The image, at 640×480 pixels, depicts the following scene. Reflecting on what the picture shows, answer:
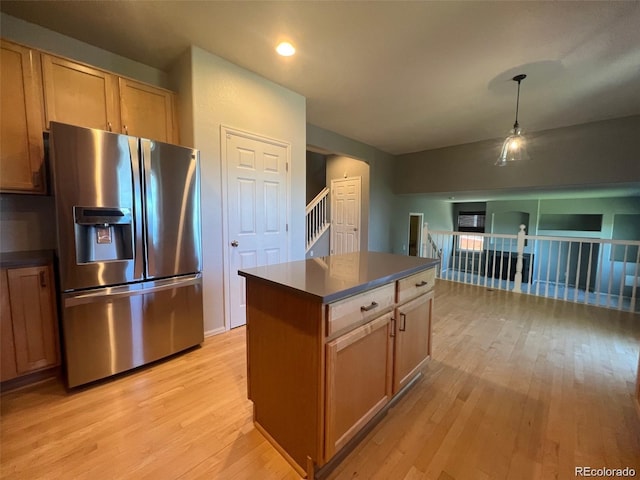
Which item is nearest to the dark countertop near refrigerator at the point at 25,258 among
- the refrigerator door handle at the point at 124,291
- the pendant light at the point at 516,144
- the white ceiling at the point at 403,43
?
the refrigerator door handle at the point at 124,291

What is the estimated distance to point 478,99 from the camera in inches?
124

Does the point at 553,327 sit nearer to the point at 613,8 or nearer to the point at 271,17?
the point at 613,8

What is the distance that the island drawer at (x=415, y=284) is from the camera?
5.11 feet

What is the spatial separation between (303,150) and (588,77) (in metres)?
2.98

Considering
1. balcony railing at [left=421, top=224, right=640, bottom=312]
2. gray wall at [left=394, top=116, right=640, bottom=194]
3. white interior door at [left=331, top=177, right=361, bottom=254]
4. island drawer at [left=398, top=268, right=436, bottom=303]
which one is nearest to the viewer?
island drawer at [left=398, top=268, right=436, bottom=303]

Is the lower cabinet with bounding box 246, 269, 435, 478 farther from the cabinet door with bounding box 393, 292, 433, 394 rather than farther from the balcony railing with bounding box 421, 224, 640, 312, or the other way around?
the balcony railing with bounding box 421, 224, 640, 312

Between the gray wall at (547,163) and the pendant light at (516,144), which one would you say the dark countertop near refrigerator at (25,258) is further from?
the gray wall at (547,163)

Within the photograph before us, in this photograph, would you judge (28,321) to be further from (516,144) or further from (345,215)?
(345,215)

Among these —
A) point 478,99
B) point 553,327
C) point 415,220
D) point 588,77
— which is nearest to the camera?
point 588,77

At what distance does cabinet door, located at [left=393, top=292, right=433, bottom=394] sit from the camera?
157cm

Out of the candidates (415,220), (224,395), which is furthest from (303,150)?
(415,220)

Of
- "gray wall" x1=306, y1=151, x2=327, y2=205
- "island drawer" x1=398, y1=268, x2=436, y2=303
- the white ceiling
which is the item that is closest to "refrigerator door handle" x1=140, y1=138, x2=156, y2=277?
the white ceiling

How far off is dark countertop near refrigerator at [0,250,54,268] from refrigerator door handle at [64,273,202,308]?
36cm

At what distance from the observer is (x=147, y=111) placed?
2332 millimetres
